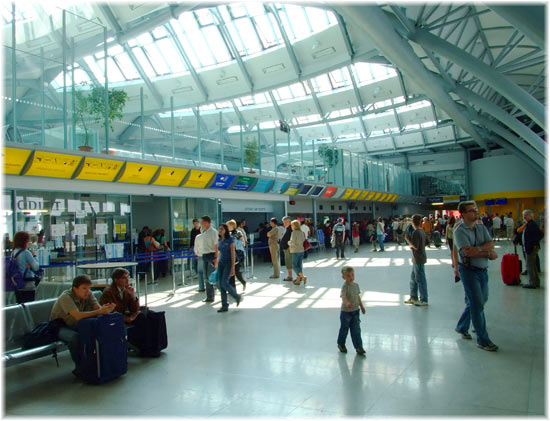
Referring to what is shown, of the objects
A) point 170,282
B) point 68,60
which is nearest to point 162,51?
point 68,60

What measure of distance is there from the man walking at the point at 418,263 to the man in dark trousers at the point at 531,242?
293cm

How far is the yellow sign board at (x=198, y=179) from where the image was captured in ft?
47.7

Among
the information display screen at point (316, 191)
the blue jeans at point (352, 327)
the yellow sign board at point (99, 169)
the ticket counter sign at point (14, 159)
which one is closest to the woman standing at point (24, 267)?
the ticket counter sign at point (14, 159)

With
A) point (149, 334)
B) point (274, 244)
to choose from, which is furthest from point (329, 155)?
point (149, 334)

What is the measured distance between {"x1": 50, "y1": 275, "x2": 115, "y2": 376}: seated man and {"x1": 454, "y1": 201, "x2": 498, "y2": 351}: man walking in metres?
4.50

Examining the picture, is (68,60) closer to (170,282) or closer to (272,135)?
(170,282)

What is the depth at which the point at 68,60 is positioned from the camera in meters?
10.6

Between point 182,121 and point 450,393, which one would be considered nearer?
point 450,393

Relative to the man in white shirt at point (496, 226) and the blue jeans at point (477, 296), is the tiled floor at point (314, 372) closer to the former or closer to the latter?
the blue jeans at point (477, 296)

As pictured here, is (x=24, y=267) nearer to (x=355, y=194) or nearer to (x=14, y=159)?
(x=14, y=159)

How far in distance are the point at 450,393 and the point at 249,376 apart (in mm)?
2105

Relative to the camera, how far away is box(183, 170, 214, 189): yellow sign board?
14552 mm

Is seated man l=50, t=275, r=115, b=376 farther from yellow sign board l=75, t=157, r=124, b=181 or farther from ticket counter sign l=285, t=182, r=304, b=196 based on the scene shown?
ticket counter sign l=285, t=182, r=304, b=196

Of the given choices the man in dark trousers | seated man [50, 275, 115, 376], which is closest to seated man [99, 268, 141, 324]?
seated man [50, 275, 115, 376]
